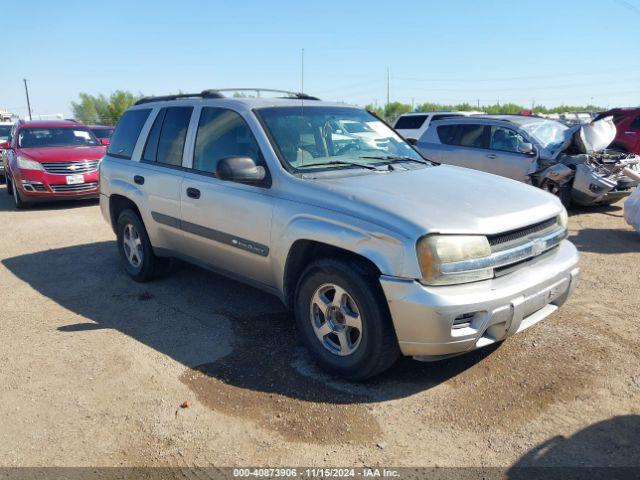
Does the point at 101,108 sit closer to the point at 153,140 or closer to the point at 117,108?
the point at 117,108

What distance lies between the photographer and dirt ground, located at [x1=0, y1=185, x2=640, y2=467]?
2934 mm

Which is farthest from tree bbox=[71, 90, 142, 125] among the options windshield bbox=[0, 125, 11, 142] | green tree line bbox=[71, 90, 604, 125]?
windshield bbox=[0, 125, 11, 142]

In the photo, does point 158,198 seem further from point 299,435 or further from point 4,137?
point 4,137

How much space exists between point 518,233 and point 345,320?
1.25m

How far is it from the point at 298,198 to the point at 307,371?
1.22m

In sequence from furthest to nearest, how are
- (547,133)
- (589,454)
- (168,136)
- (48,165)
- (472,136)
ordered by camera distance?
(48,165), (472,136), (547,133), (168,136), (589,454)

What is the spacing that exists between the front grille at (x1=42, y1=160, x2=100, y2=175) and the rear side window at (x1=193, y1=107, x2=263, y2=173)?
23.6 ft

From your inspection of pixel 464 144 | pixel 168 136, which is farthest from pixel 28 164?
pixel 464 144

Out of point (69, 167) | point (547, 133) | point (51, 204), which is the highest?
point (547, 133)

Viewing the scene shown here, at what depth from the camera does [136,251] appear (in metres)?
5.74

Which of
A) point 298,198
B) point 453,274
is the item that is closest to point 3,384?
point 298,198

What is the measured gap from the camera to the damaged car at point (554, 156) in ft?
28.8

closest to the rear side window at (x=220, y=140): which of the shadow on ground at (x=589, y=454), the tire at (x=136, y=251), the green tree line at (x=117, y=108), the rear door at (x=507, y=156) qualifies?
the tire at (x=136, y=251)

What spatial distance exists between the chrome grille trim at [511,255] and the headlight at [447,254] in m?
0.02
